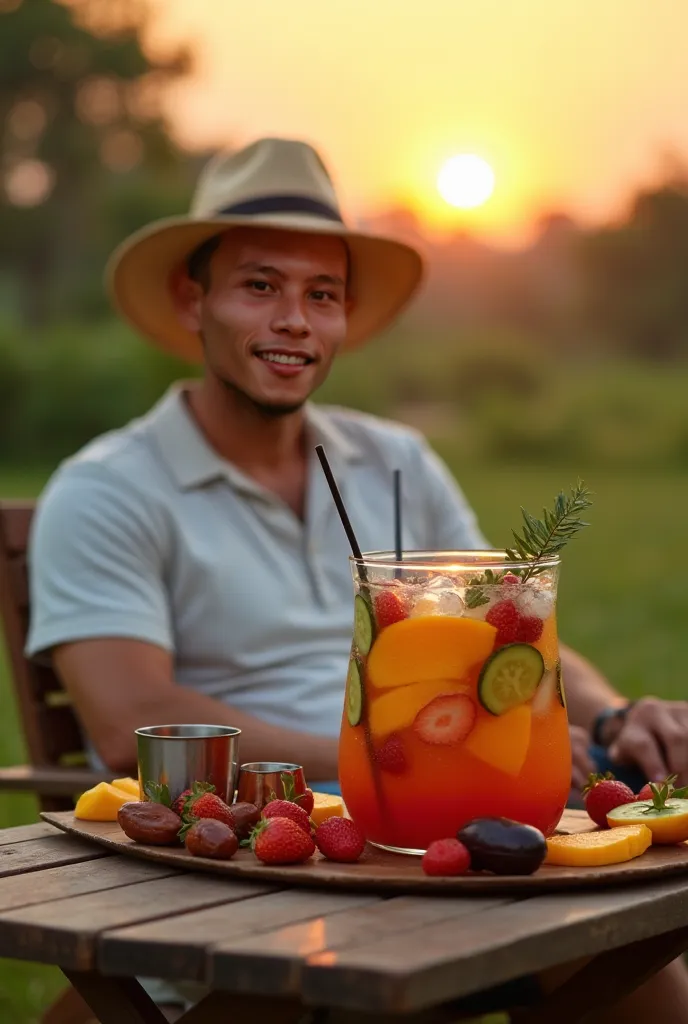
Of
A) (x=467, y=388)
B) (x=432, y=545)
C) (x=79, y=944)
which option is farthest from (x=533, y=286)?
(x=79, y=944)

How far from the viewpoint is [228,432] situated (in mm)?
3434

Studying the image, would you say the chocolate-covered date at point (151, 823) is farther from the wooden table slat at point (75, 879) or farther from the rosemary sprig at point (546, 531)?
the rosemary sprig at point (546, 531)

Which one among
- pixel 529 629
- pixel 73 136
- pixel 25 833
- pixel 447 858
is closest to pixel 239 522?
pixel 25 833

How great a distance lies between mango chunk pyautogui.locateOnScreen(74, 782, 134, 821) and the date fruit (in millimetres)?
546

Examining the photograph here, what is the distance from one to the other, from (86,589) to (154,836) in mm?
1217

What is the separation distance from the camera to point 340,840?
1.78m

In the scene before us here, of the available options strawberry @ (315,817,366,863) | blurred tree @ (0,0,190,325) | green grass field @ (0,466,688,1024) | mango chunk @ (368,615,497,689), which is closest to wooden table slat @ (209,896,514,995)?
strawberry @ (315,817,366,863)

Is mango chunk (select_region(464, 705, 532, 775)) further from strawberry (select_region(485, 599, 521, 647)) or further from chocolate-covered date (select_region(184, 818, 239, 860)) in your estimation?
chocolate-covered date (select_region(184, 818, 239, 860))

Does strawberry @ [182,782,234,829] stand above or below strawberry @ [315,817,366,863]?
above

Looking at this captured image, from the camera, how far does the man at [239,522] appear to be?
294 cm

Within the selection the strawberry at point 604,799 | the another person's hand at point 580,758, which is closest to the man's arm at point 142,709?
the another person's hand at point 580,758

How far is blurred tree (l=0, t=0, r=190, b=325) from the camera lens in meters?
45.4

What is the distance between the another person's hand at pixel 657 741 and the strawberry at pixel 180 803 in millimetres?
1119

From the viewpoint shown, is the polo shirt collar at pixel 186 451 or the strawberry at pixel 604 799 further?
the polo shirt collar at pixel 186 451
